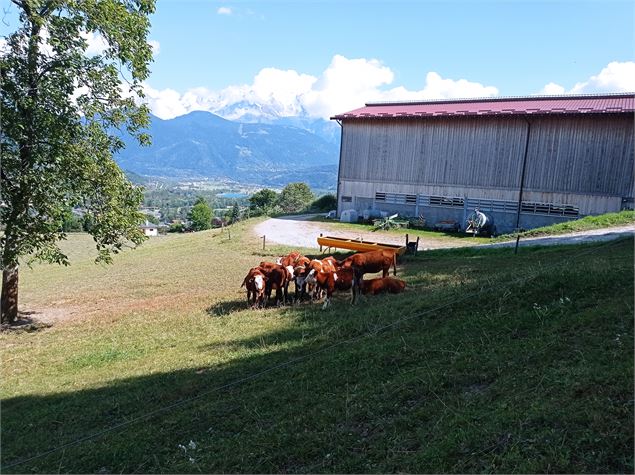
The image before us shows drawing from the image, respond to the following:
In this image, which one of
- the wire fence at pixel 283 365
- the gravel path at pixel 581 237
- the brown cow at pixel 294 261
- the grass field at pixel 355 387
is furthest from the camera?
the gravel path at pixel 581 237

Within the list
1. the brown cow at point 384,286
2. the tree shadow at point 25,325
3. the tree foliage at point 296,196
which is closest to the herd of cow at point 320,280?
the brown cow at point 384,286

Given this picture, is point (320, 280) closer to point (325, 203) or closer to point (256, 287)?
point (256, 287)

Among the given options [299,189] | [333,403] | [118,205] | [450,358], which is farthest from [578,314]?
[299,189]

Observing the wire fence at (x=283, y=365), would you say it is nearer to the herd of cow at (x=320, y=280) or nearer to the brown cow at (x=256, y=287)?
the herd of cow at (x=320, y=280)

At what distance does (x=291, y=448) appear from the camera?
239 inches

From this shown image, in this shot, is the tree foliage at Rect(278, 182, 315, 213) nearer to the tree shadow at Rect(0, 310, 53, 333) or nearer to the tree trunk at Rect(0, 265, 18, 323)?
the tree shadow at Rect(0, 310, 53, 333)

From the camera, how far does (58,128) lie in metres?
15.1

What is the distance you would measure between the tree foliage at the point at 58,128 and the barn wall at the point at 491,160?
26802mm

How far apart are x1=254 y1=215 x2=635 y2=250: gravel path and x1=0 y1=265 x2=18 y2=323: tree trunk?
15.1 metres

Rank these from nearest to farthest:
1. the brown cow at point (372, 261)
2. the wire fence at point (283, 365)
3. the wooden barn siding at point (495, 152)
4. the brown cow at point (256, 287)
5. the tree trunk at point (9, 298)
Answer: the wire fence at point (283, 365)
the brown cow at point (256, 287)
the brown cow at point (372, 261)
the tree trunk at point (9, 298)
the wooden barn siding at point (495, 152)

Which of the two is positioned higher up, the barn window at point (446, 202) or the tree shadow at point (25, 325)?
the barn window at point (446, 202)

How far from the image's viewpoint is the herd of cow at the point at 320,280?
47.3 ft

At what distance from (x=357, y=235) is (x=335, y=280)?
20116mm

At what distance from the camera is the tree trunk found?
17266mm
